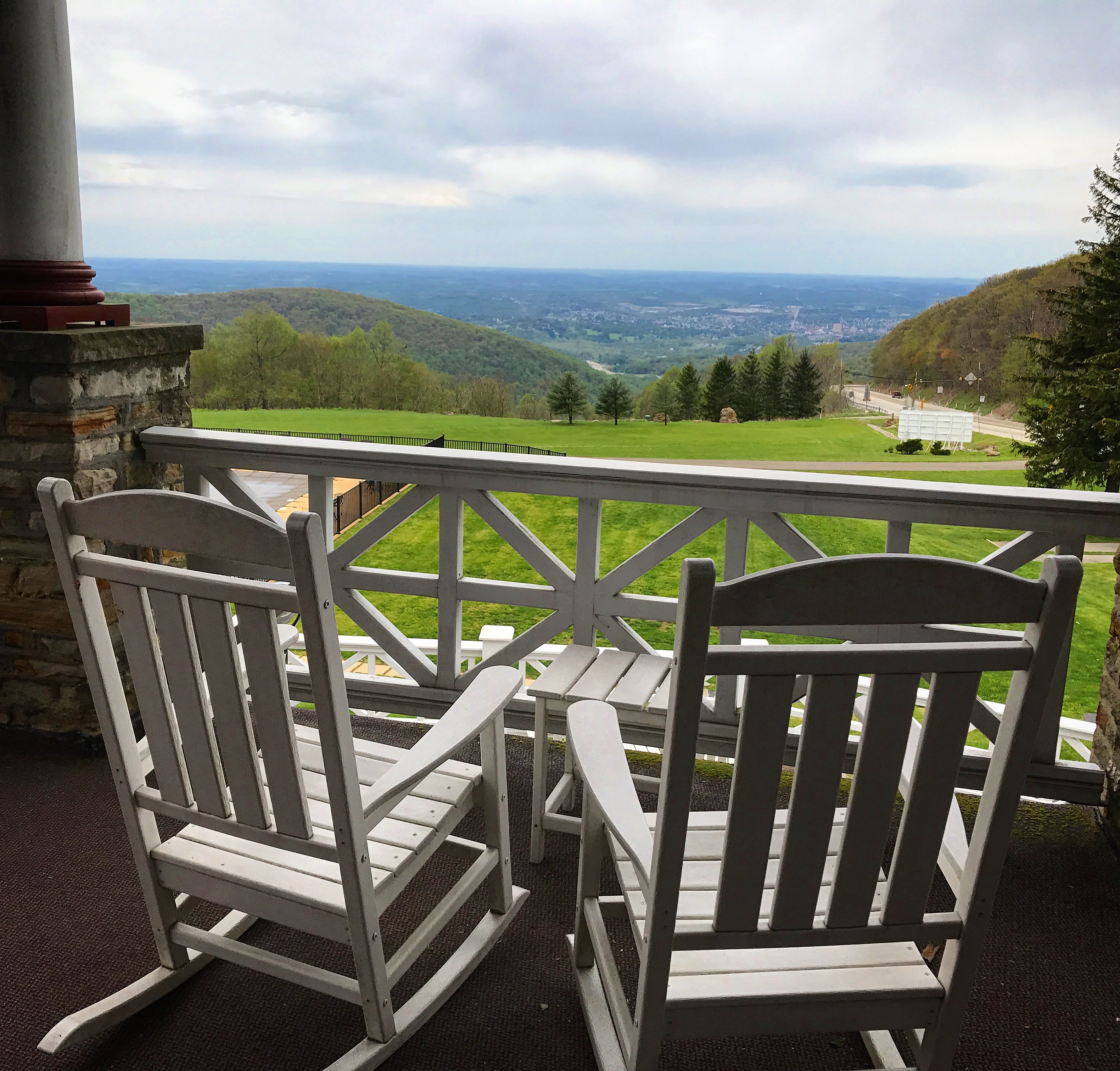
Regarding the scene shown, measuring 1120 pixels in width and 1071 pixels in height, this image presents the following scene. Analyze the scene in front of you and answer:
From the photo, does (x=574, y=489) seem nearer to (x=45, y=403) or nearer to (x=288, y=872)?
(x=288, y=872)

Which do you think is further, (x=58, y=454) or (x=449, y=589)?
(x=449, y=589)

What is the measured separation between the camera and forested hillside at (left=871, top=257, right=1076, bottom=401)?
1006 cm

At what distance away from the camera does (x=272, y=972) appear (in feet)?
4.12

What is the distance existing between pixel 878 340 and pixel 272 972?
11.0 meters

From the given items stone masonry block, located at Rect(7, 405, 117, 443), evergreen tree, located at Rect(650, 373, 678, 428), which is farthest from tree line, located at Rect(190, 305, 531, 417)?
stone masonry block, located at Rect(7, 405, 117, 443)

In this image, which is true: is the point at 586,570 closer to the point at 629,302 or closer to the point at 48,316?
the point at 48,316

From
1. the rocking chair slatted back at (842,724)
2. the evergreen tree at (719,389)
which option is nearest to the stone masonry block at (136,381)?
the rocking chair slatted back at (842,724)

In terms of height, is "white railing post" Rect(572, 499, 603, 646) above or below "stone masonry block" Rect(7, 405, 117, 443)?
below

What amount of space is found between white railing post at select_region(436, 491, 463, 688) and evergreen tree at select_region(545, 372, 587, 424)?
7536 mm

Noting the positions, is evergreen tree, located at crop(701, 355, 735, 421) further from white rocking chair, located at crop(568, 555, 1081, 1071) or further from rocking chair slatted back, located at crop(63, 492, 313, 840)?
rocking chair slatted back, located at crop(63, 492, 313, 840)

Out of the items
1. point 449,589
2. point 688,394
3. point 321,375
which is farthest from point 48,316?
point 688,394

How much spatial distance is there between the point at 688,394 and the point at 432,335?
3.28m

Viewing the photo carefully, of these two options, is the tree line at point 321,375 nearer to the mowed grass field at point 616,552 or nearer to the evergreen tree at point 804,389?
the mowed grass field at point 616,552

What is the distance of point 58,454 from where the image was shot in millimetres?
1998
